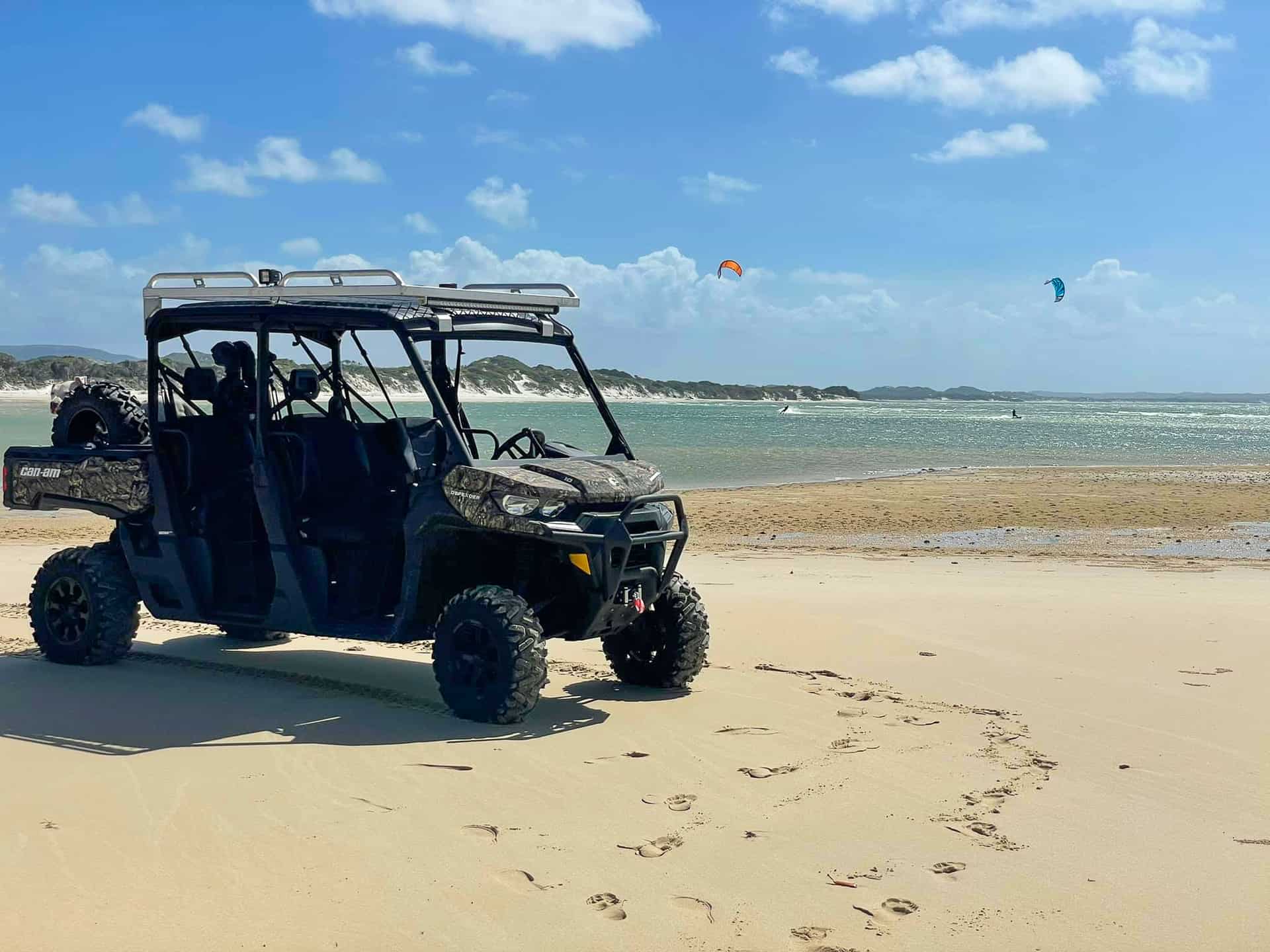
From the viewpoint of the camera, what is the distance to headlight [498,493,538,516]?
6949 mm

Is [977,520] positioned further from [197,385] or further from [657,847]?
[657,847]

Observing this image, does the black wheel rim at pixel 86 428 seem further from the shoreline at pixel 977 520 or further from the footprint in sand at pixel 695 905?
the shoreline at pixel 977 520

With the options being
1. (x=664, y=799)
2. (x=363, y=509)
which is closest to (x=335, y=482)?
(x=363, y=509)

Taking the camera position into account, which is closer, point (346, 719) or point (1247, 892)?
point (1247, 892)

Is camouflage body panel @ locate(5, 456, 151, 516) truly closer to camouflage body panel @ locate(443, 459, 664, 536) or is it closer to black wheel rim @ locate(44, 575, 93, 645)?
black wheel rim @ locate(44, 575, 93, 645)

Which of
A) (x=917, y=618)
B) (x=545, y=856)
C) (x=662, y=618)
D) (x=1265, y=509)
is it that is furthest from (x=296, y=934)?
(x=1265, y=509)

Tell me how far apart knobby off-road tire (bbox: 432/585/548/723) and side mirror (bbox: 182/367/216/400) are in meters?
2.64

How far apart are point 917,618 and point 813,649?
166 centimetres

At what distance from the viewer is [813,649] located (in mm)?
9742

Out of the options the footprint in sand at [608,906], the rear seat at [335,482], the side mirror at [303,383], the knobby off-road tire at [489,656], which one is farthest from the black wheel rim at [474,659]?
the footprint in sand at [608,906]

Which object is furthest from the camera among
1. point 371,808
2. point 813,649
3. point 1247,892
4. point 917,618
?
point 917,618

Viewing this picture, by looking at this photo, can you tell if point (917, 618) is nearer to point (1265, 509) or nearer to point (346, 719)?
point (346, 719)

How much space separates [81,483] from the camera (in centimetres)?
875

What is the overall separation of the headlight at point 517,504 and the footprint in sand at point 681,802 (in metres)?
1.71
